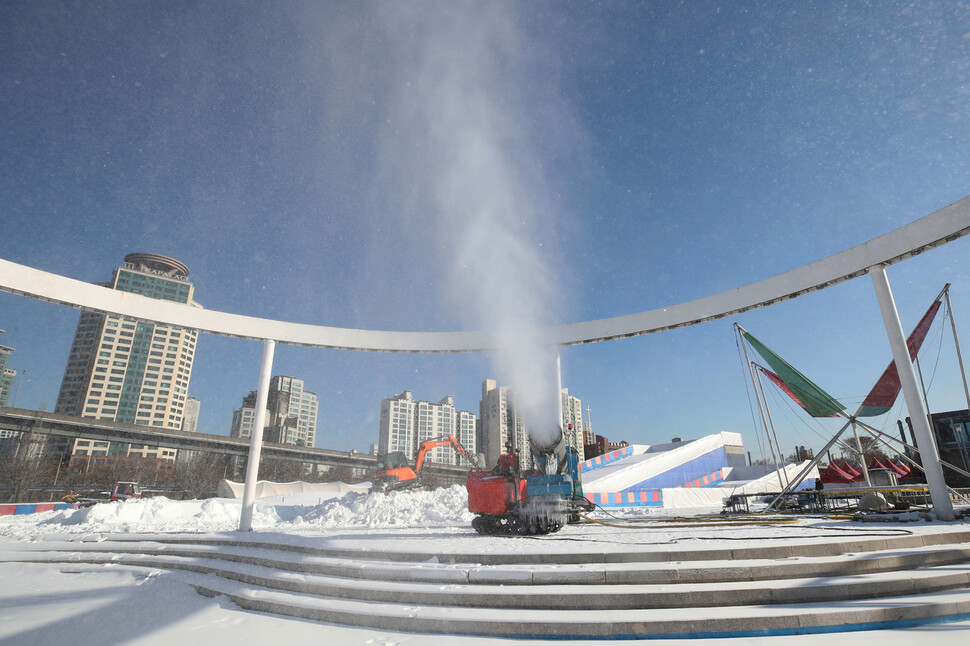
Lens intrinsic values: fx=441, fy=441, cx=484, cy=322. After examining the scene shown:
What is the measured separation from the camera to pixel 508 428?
45.6ft

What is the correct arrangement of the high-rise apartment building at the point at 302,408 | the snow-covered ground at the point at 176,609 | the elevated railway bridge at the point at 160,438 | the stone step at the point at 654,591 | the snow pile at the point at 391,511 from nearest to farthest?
1. the snow-covered ground at the point at 176,609
2. the stone step at the point at 654,591
3. the snow pile at the point at 391,511
4. the elevated railway bridge at the point at 160,438
5. the high-rise apartment building at the point at 302,408

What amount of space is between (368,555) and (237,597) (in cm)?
180

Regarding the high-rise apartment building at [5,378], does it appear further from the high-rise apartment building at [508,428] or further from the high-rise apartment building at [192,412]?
the high-rise apartment building at [508,428]

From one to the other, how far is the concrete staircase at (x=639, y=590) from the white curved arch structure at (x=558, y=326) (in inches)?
248

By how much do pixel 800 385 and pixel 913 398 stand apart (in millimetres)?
4803

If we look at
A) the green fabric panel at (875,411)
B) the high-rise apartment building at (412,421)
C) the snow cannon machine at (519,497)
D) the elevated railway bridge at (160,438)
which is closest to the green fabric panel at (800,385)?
the green fabric panel at (875,411)

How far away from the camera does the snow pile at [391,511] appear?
15570 mm

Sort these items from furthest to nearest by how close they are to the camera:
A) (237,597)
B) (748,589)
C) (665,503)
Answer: (665,503), (237,597), (748,589)

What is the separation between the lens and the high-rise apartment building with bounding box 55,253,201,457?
87000 mm

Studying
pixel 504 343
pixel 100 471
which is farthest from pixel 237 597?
pixel 100 471

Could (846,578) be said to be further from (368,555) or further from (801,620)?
(368,555)

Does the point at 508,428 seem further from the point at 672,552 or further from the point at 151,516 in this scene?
the point at 151,516

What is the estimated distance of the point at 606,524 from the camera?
459 inches

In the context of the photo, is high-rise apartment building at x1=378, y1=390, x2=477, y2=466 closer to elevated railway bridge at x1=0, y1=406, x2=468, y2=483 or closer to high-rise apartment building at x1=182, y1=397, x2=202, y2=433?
elevated railway bridge at x1=0, y1=406, x2=468, y2=483
